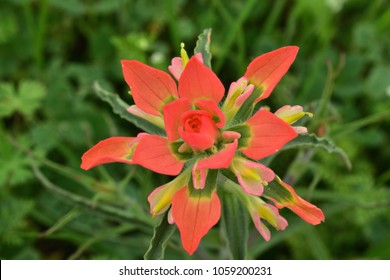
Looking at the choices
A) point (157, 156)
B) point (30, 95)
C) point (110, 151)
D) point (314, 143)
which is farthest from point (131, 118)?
point (30, 95)

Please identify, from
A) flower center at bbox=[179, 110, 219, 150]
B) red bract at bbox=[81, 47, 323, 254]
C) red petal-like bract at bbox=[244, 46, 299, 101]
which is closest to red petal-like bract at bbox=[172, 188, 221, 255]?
red bract at bbox=[81, 47, 323, 254]

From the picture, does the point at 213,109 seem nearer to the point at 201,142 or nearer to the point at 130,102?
the point at 201,142

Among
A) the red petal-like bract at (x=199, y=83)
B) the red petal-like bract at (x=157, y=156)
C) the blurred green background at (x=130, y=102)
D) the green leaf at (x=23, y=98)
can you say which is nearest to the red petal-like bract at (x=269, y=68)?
the red petal-like bract at (x=199, y=83)

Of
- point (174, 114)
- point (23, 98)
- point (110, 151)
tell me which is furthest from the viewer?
point (23, 98)

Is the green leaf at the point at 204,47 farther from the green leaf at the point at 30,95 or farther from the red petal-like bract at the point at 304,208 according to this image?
the green leaf at the point at 30,95

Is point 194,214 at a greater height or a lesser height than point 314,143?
lesser

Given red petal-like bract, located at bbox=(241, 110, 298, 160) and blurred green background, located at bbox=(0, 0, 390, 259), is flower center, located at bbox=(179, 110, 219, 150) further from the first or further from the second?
blurred green background, located at bbox=(0, 0, 390, 259)
